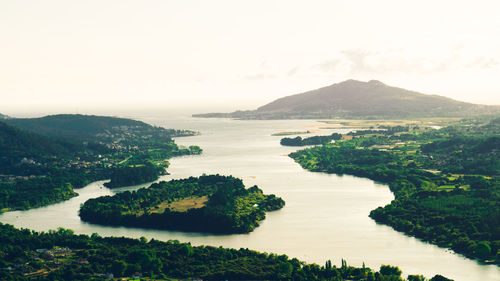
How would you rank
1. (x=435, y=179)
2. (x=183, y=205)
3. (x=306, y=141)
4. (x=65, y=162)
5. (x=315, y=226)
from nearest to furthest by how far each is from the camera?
Answer: (x=315, y=226), (x=183, y=205), (x=435, y=179), (x=65, y=162), (x=306, y=141)

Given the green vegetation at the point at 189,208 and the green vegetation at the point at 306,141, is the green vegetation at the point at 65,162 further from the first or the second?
the green vegetation at the point at 306,141

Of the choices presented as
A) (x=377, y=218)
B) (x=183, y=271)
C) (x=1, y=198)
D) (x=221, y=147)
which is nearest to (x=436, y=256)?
(x=377, y=218)

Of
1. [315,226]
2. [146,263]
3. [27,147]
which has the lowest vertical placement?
[146,263]

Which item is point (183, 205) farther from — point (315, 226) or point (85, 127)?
point (85, 127)

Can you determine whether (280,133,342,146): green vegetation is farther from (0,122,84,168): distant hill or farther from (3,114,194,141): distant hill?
(0,122,84,168): distant hill

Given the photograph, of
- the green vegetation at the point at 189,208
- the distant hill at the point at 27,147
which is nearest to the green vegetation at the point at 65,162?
the distant hill at the point at 27,147

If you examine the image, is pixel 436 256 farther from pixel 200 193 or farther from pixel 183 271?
pixel 200 193

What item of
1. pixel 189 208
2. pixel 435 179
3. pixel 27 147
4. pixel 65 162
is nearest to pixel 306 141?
pixel 65 162
